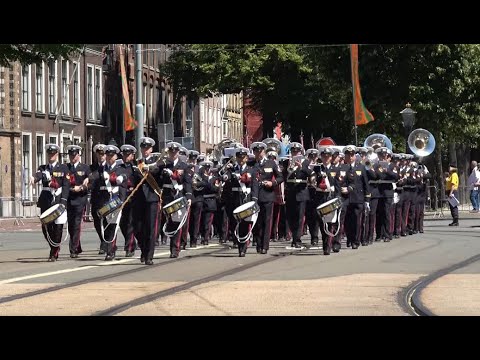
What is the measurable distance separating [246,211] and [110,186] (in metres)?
2.39

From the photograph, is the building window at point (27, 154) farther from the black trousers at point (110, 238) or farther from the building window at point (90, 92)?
the black trousers at point (110, 238)

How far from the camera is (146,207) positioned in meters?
24.4

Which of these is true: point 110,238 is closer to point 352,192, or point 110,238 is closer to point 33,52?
point 33,52

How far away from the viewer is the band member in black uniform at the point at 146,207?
943 inches

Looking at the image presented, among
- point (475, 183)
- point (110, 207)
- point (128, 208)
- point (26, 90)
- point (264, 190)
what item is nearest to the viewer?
point (110, 207)

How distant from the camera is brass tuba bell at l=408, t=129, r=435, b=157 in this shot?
45.1 m

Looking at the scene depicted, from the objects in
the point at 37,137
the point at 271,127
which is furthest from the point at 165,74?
the point at 37,137

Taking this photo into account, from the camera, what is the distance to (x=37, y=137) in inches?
2441

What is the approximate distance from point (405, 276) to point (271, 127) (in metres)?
52.7

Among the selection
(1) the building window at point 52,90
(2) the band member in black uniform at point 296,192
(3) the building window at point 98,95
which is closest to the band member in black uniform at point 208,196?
(2) the band member in black uniform at point 296,192

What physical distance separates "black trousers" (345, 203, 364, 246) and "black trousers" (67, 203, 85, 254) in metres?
5.87

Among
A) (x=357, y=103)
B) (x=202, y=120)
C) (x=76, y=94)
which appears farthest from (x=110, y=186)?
(x=202, y=120)

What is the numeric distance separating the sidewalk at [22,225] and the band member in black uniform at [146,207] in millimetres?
19430
